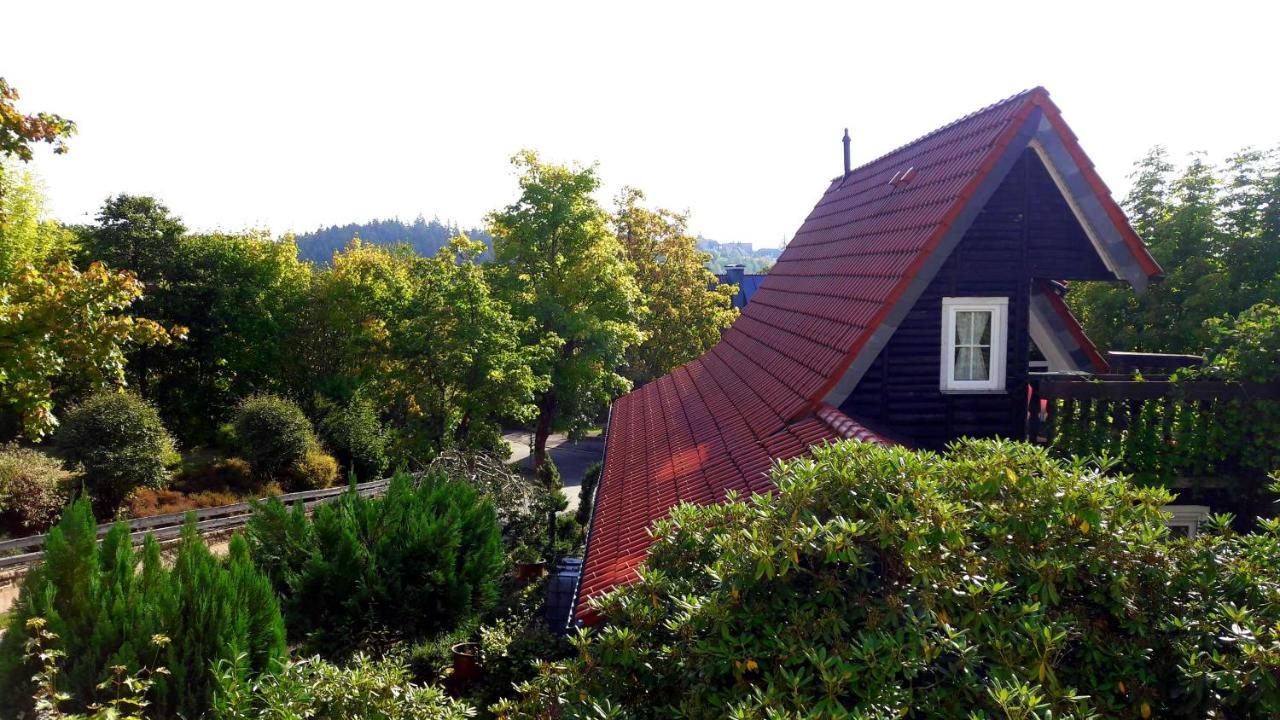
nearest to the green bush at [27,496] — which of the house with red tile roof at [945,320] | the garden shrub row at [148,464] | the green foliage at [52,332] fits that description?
the garden shrub row at [148,464]

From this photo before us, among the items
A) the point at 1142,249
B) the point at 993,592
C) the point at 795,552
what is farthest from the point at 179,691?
the point at 1142,249

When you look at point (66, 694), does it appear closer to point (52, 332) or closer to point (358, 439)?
point (52, 332)

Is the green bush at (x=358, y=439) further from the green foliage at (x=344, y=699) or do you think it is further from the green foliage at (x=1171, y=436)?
the green foliage at (x=1171, y=436)

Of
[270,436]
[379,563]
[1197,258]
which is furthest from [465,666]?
[1197,258]

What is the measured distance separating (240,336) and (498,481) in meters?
17.6

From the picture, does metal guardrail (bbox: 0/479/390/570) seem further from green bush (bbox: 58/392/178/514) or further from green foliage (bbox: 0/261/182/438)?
green foliage (bbox: 0/261/182/438)

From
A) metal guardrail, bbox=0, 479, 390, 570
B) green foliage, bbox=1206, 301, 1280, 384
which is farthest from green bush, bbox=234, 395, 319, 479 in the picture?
green foliage, bbox=1206, 301, 1280, 384

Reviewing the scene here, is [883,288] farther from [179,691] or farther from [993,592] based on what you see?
[179,691]

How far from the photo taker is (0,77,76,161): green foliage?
10.2 m

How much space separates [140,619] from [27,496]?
14919 millimetres

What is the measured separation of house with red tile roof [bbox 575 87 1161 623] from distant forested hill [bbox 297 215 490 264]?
375ft

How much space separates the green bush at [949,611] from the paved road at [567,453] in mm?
24812

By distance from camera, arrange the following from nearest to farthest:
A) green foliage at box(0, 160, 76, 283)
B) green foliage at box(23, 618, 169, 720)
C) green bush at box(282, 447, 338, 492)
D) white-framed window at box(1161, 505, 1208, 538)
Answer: green foliage at box(23, 618, 169, 720) → white-framed window at box(1161, 505, 1208, 538) → green bush at box(282, 447, 338, 492) → green foliage at box(0, 160, 76, 283)

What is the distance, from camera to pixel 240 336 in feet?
99.3
